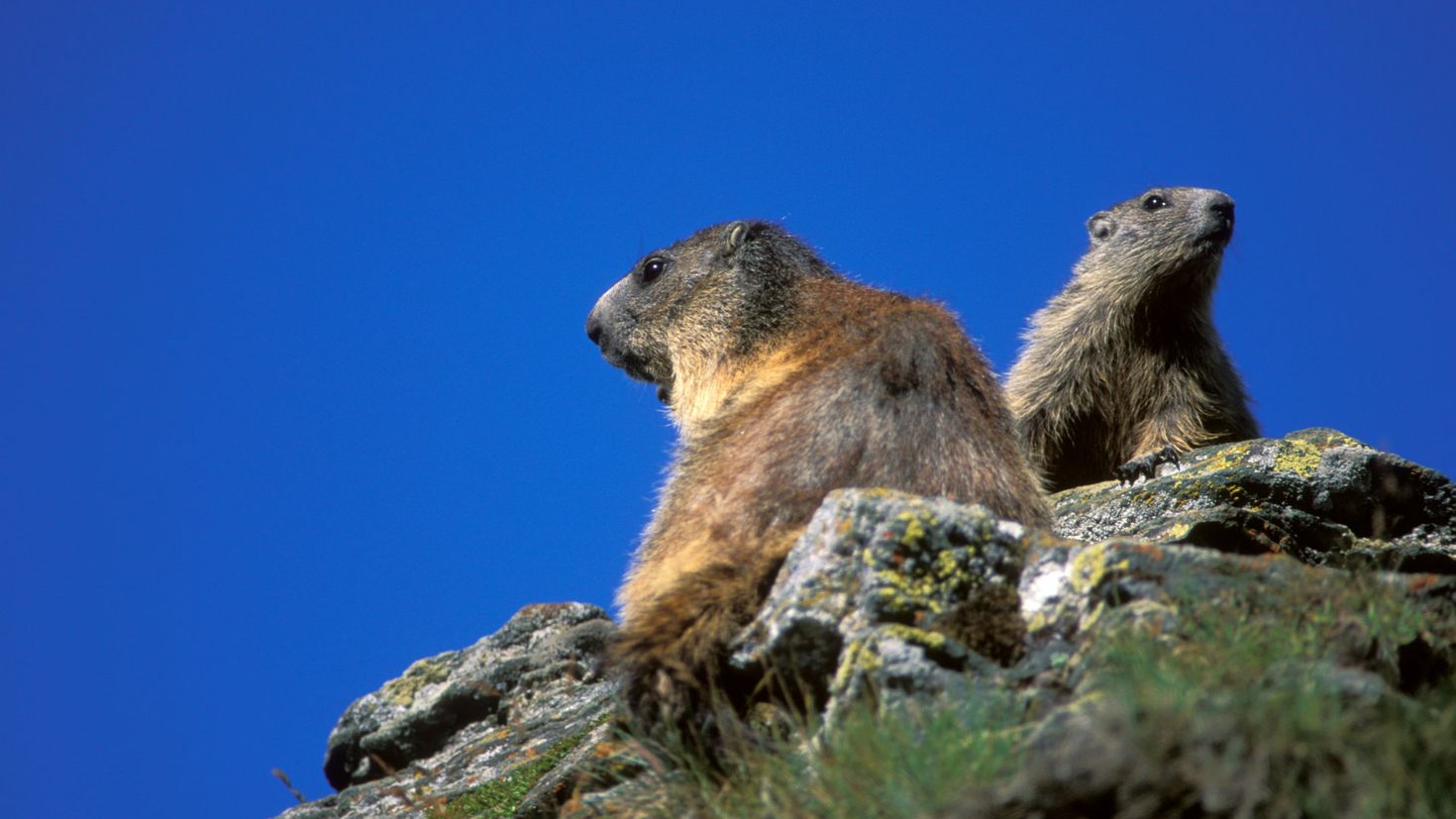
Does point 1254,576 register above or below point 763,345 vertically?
below

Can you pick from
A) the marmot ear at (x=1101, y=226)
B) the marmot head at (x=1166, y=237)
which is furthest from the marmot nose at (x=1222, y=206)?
the marmot ear at (x=1101, y=226)

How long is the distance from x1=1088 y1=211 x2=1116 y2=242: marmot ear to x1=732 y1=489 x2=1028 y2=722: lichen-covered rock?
9.84 metres

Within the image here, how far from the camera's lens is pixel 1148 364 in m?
13.4

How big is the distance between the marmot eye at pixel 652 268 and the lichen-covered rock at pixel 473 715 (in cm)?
282

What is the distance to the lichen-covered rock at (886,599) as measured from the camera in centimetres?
521

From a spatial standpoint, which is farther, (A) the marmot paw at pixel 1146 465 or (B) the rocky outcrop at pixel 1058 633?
(A) the marmot paw at pixel 1146 465

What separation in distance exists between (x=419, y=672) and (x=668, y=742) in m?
6.27

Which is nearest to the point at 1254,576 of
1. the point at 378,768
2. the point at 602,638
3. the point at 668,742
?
the point at 668,742

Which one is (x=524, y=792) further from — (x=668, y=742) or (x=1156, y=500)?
(x=1156, y=500)

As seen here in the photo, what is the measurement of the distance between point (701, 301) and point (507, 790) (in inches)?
151

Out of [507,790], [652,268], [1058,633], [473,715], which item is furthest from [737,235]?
[1058,633]

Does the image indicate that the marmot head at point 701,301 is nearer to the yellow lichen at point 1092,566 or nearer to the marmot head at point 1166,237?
the yellow lichen at point 1092,566

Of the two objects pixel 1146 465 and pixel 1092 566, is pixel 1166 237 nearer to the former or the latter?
pixel 1146 465

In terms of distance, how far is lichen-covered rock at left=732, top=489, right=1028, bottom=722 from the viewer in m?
5.21
